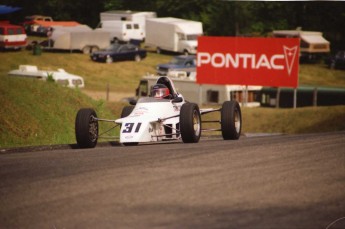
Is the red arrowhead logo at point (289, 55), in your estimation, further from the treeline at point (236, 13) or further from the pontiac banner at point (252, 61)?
the treeline at point (236, 13)

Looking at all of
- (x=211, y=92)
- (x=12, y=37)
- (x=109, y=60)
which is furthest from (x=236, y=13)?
(x=211, y=92)

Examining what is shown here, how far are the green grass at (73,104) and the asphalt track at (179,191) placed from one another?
1237 centimetres

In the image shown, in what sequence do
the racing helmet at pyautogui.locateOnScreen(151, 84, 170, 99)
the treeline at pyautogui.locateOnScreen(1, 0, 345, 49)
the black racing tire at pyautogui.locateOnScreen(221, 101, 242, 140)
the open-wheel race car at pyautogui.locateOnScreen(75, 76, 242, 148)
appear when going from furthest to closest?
1. the treeline at pyautogui.locateOnScreen(1, 0, 345, 49)
2. the black racing tire at pyautogui.locateOnScreen(221, 101, 242, 140)
3. the racing helmet at pyautogui.locateOnScreen(151, 84, 170, 99)
4. the open-wheel race car at pyautogui.locateOnScreen(75, 76, 242, 148)

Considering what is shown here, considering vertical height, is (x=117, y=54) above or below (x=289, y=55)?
below

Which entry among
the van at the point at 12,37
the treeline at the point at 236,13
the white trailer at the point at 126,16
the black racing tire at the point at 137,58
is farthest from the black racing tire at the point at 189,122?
the white trailer at the point at 126,16

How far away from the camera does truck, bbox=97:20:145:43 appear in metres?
69.9

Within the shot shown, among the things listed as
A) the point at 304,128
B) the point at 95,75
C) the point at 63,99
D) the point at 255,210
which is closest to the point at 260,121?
the point at 304,128

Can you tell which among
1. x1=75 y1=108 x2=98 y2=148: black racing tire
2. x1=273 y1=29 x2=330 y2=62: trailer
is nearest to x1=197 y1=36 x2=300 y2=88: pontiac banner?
x1=273 y1=29 x2=330 y2=62: trailer

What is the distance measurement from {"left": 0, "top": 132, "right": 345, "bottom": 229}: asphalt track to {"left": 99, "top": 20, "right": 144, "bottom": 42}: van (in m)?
56.9

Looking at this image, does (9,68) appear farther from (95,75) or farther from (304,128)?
(304,128)

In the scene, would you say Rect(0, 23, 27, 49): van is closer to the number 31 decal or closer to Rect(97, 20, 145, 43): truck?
Rect(97, 20, 145, 43): truck

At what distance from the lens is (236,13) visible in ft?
214

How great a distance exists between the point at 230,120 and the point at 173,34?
1858 inches

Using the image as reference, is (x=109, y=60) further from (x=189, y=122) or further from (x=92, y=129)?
(x=189, y=122)
